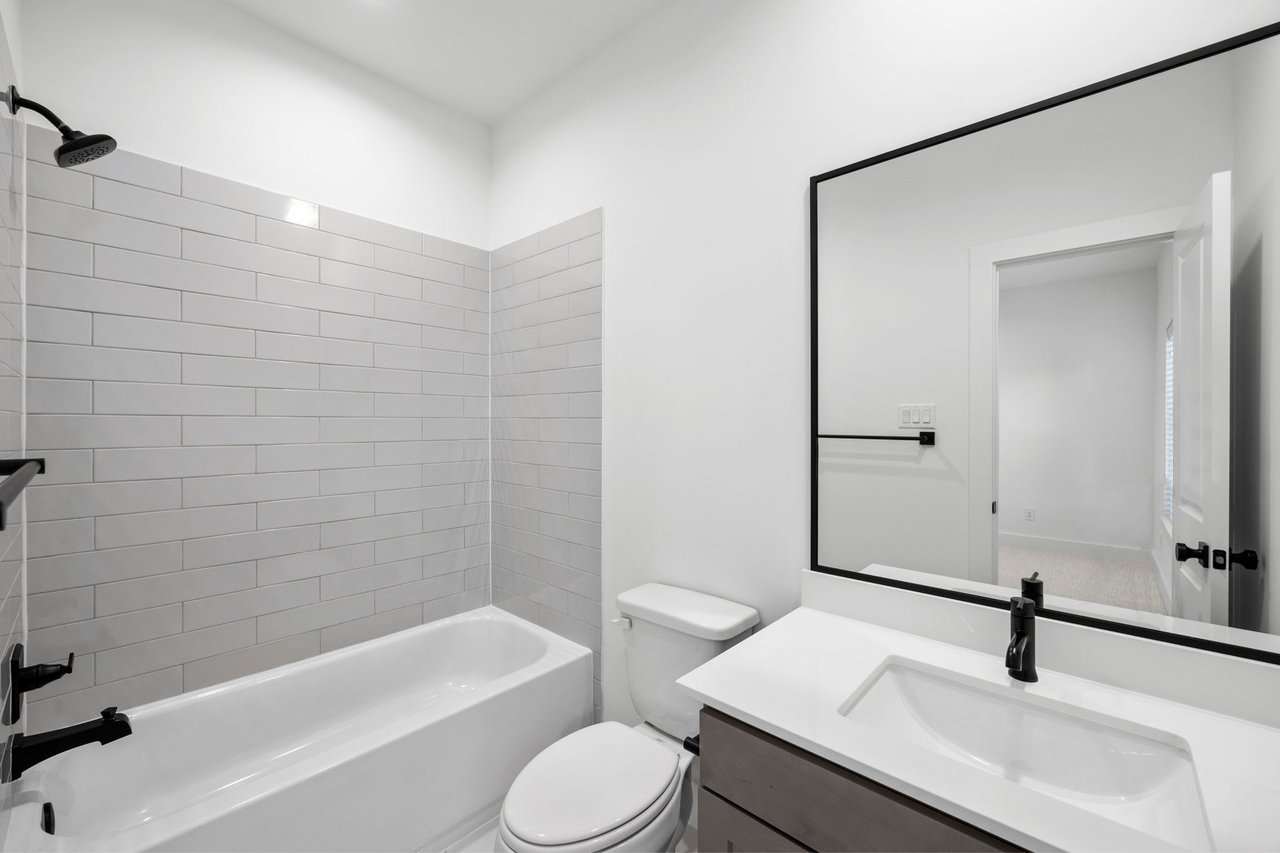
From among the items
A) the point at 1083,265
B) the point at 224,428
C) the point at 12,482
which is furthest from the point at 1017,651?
the point at 224,428

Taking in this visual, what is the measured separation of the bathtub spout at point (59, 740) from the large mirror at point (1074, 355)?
188 cm

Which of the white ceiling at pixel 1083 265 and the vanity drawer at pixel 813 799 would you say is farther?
the white ceiling at pixel 1083 265

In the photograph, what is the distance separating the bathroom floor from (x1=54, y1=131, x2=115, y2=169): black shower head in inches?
90.5

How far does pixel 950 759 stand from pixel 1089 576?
561 mm

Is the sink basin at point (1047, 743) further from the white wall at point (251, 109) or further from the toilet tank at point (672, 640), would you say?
the white wall at point (251, 109)

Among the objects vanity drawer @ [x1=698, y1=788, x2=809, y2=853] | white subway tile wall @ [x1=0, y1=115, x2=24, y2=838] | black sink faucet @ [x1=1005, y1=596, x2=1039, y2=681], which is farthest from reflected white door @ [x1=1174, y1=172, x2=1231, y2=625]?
white subway tile wall @ [x1=0, y1=115, x2=24, y2=838]

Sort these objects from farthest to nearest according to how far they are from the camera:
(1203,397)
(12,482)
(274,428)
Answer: (274,428), (1203,397), (12,482)

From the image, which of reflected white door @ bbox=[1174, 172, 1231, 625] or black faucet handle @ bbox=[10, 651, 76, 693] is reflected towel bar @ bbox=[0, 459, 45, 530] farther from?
reflected white door @ bbox=[1174, 172, 1231, 625]

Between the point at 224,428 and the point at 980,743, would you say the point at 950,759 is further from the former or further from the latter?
the point at 224,428

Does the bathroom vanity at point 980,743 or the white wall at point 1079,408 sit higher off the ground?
the white wall at point 1079,408

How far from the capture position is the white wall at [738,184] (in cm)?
119

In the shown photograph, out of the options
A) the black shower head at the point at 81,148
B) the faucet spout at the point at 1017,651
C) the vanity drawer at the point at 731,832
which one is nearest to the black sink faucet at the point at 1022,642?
the faucet spout at the point at 1017,651

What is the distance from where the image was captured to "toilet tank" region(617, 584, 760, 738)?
1521 mm

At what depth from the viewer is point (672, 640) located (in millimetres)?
1604
